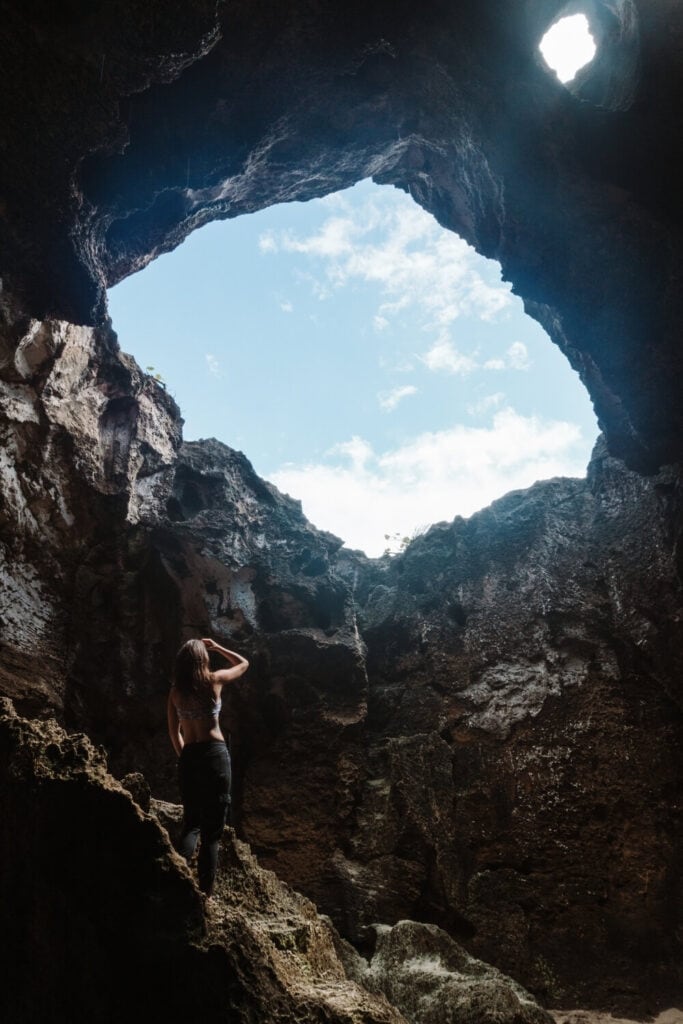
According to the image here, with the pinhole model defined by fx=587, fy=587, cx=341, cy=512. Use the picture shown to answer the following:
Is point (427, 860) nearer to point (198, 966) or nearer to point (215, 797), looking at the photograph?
point (215, 797)

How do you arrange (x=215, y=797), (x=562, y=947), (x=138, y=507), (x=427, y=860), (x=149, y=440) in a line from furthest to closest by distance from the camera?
(x=149, y=440), (x=138, y=507), (x=427, y=860), (x=562, y=947), (x=215, y=797)

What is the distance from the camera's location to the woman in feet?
12.3

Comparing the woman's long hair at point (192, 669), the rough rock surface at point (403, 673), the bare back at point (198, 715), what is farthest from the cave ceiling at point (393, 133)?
the bare back at point (198, 715)

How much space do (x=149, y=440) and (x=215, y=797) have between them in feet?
22.8

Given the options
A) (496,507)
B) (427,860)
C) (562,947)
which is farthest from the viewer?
(496,507)

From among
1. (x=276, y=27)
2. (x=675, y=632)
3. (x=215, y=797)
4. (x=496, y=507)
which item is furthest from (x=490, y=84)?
(x=215, y=797)

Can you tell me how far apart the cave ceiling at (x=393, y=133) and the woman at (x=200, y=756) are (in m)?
4.96

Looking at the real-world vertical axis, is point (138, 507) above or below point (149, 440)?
below

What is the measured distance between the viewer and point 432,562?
10375 mm

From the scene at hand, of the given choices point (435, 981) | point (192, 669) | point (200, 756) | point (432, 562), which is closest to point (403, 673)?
point (432, 562)

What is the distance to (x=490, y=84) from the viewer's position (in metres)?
6.63

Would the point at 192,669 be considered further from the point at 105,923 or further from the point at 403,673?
the point at 403,673

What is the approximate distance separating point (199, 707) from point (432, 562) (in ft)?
22.2

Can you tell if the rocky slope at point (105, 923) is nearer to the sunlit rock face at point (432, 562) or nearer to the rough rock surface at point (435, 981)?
the rough rock surface at point (435, 981)
